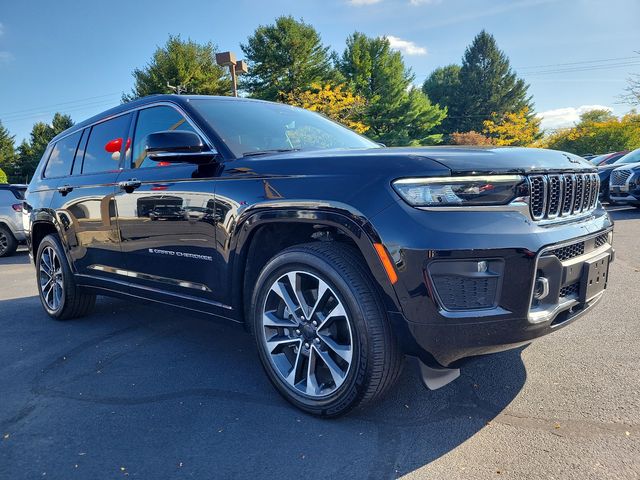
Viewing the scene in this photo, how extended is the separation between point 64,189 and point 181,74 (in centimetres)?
3818

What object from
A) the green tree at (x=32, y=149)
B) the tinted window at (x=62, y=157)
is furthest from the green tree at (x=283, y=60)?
the green tree at (x=32, y=149)

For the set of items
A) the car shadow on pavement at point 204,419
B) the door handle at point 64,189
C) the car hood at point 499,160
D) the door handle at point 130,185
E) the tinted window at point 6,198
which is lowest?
the car shadow on pavement at point 204,419

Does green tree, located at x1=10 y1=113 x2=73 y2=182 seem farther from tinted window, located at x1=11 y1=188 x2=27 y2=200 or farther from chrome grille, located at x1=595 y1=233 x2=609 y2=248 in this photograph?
chrome grille, located at x1=595 y1=233 x2=609 y2=248

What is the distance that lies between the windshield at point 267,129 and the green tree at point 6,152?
79.4 metres

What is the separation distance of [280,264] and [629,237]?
786 centimetres

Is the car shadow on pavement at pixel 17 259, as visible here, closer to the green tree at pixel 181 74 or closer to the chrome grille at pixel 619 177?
the chrome grille at pixel 619 177

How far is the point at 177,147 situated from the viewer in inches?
110

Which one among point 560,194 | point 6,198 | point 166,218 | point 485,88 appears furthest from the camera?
point 485,88

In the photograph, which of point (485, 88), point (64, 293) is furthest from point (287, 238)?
point (485, 88)

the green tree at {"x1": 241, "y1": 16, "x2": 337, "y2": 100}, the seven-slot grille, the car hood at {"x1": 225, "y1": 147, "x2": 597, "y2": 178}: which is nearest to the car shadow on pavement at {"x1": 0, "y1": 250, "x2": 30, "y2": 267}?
the car hood at {"x1": 225, "y1": 147, "x2": 597, "y2": 178}

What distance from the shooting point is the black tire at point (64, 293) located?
4496mm

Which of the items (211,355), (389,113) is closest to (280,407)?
(211,355)

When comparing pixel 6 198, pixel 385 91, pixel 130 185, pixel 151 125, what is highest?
pixel 385 91

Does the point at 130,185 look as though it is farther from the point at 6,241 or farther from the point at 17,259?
the point at 6,241
